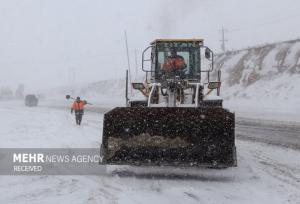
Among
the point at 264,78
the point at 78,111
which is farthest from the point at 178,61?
the point at 264,78

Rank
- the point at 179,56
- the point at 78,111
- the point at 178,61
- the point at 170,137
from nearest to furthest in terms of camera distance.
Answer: the point at 170,137 < the point at 178,61 < the point at 179,56 < the point at 78,111

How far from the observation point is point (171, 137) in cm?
736

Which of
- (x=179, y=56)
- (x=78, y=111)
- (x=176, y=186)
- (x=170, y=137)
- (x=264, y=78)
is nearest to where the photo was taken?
(x=176, y=186)

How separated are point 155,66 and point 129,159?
156 inches

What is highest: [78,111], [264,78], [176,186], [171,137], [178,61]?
[264,78]

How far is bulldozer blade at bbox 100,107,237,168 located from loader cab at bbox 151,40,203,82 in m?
3.40

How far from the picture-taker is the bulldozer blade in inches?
284

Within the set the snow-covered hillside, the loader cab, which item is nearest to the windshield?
the loader cab

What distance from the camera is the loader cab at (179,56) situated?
10797mm

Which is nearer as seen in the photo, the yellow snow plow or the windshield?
the yellow snow plow

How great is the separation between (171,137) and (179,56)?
12.6 feet

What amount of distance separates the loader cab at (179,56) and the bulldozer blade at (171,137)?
340 cm

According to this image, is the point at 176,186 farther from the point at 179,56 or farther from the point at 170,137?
the point at 179,56

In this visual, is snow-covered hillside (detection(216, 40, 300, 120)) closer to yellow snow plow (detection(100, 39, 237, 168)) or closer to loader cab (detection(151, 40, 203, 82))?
loader cab (detection(151, 40, 203, 82))
